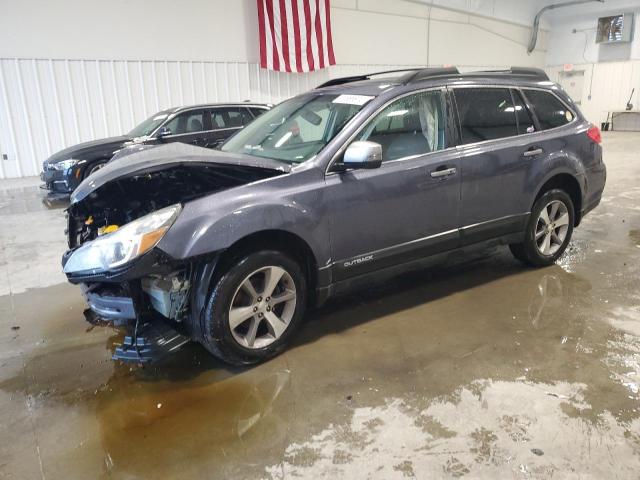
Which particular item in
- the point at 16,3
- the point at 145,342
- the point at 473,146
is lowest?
the point at 145,342

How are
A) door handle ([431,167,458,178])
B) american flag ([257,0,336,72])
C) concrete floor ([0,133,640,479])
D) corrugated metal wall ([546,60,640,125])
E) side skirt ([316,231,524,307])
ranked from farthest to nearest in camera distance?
corrugated metal wall ([546,60,640,125]) → american flag ([257,0,336,72]) → door handle ([431,167,458,178]) → side skirt ([316,231,524,307]) → concrete floor ([0,133,640,479])

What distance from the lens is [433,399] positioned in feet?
8.68

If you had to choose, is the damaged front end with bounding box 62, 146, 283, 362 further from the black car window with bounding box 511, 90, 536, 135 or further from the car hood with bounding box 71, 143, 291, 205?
the black car window with bounding box 511, 90, 536, 135

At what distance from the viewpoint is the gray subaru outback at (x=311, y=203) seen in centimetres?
271

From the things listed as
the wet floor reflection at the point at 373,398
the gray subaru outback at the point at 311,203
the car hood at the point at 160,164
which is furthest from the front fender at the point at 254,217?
the wet floor reflection at the point at 373,398

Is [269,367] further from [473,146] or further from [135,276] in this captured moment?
[473,146]

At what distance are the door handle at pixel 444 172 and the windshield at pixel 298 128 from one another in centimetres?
70

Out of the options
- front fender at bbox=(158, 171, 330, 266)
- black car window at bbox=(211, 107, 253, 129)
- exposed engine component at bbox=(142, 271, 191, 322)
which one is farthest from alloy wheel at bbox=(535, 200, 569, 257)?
black car window at bbox=(211, 107, 253, 129)

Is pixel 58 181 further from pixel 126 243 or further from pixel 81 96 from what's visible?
pixel 126 243

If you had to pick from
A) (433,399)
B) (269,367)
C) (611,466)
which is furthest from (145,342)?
(611,466)

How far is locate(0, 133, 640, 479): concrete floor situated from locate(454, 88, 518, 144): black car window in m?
1.26

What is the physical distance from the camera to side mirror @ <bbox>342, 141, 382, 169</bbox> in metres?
2.98

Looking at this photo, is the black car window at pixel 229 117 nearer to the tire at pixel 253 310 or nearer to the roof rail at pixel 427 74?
the roof rail at pixel 427 74

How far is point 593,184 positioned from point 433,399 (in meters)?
3.05
